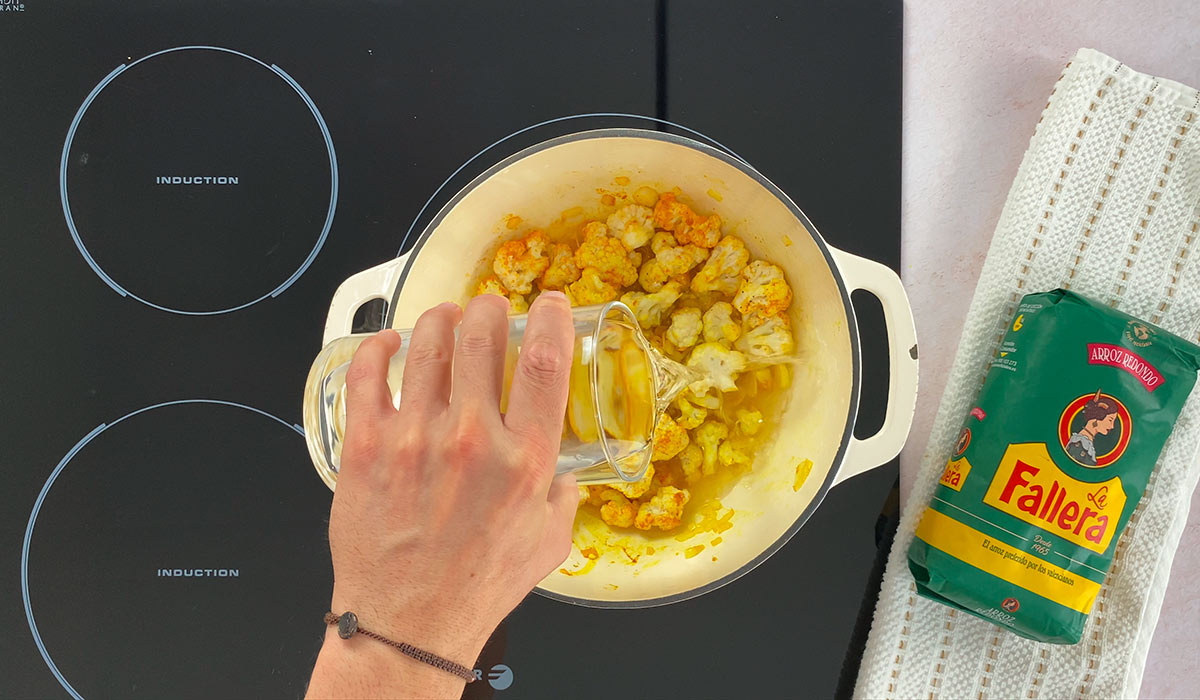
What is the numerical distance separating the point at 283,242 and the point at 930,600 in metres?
0.76

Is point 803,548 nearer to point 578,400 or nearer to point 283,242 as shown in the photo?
point 578,400

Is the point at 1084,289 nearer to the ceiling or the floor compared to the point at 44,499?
nearer to the ceiling

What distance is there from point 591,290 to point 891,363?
11.5 inches

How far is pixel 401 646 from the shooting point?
523 mm

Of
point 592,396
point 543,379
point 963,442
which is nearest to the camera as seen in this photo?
point 543,379

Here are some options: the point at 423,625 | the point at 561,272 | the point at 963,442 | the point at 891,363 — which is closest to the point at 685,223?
the point at 561,272

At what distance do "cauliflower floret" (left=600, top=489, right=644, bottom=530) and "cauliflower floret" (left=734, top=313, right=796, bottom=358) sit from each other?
0.20 meters

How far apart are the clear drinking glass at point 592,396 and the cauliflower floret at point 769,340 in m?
0.14

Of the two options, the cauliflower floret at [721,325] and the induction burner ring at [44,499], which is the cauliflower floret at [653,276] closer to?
the cauliflower floret at [721,325]

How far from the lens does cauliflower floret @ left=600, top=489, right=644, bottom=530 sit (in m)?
0.78

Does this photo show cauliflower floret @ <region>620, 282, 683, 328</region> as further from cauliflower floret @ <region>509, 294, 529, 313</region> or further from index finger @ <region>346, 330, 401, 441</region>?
index finger @ <region>346, 330, 401, 441</region>

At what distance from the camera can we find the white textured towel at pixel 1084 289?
755mm

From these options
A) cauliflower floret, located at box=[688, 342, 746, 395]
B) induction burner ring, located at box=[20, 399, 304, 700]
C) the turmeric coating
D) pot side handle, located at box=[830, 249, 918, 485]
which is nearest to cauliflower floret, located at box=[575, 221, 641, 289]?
the turmeric coating

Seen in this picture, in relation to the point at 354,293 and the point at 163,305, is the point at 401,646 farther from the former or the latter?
the point at 163,305
